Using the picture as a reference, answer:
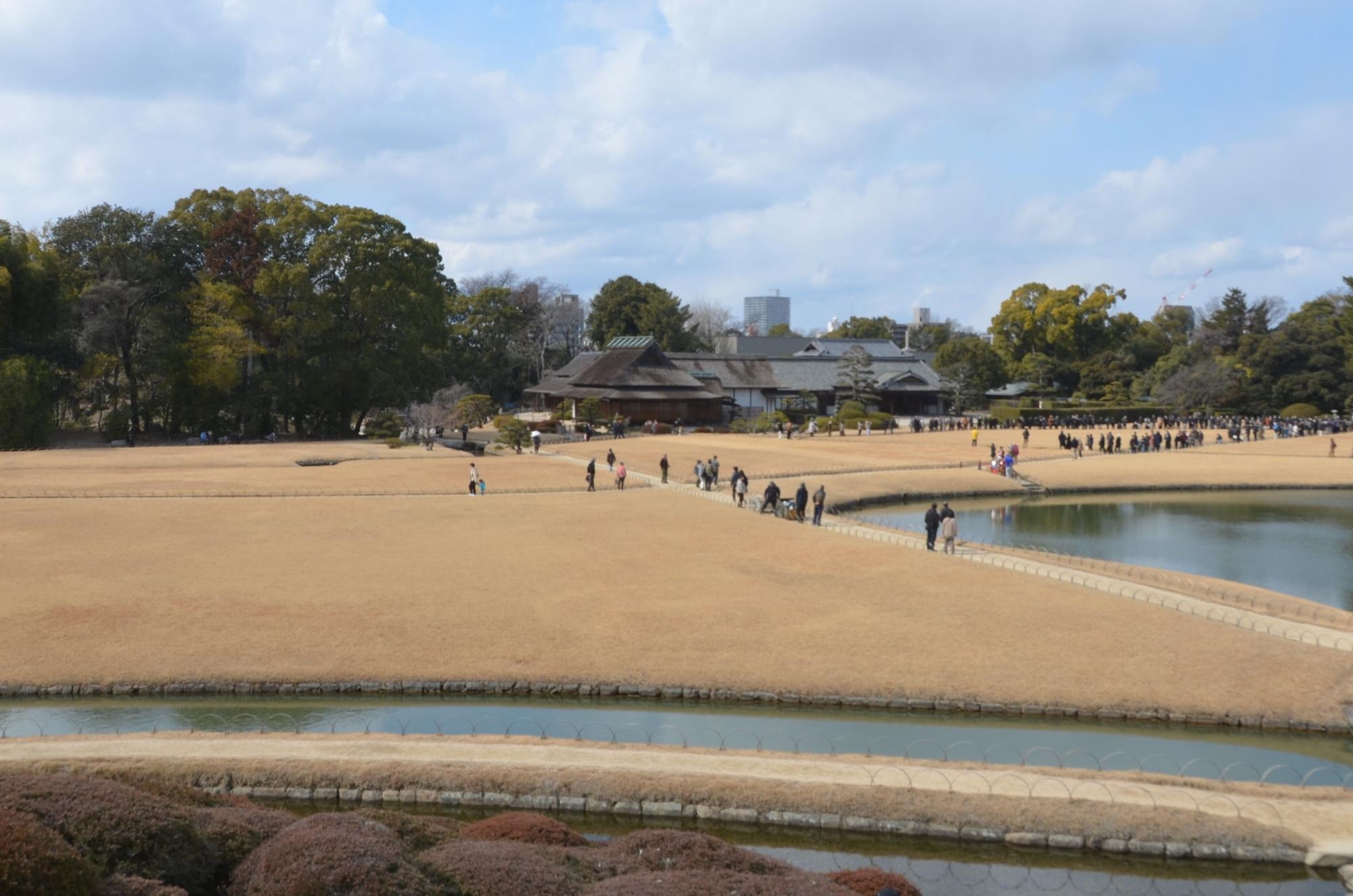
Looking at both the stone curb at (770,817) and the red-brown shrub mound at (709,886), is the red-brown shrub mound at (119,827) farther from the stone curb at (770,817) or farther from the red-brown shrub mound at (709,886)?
the stone curb at (770,817)

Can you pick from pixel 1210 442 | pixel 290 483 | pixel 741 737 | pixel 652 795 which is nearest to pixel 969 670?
pixel 741 737

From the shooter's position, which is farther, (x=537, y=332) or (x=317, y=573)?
(x=537, y=332)

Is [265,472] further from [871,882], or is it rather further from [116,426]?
[871,882]

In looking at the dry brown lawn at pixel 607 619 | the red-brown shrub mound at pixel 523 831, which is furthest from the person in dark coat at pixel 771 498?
the red-brown shrub mound at pixel 523 831

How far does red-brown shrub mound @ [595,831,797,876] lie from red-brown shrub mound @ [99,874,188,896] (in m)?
3.15

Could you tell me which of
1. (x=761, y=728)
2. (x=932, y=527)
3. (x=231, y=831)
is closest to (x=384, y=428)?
(x=932, y=527)

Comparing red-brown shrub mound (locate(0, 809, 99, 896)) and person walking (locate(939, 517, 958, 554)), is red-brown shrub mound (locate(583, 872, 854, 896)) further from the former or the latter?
person walking (locate(939, 517, 958, 554))

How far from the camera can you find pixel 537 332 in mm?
91750

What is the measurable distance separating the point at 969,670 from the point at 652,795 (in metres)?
6.68

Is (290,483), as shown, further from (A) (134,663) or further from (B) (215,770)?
(B) (215,770)

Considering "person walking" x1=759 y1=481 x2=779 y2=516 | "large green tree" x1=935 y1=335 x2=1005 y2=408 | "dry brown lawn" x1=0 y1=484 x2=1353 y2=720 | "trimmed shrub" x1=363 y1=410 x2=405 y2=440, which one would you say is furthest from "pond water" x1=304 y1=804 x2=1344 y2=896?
"large green tree" x1=935 y1=335 x2=1005 y2=408

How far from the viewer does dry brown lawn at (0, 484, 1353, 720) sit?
1658 centimetres

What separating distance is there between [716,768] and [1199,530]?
2631cm

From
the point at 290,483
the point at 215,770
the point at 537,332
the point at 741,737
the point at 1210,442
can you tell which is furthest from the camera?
the point at 537,332
